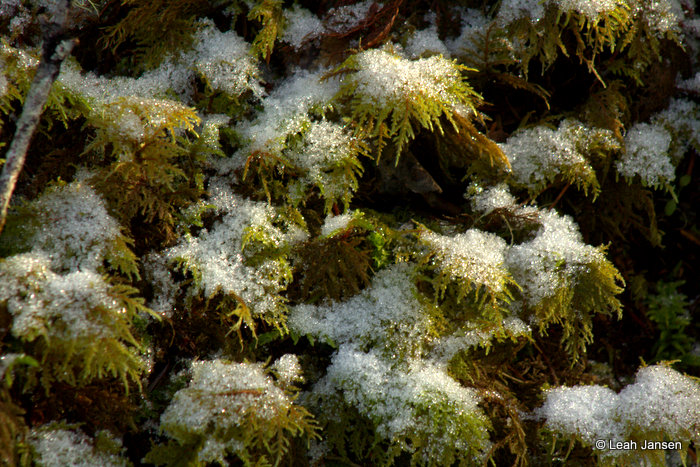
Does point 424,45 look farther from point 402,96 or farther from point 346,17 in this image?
point 402,96

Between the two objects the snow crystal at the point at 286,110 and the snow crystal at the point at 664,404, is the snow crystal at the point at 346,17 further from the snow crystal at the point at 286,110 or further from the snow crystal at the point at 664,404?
the snow crystal at the point at 664,404

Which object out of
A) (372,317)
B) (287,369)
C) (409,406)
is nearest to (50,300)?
(287,369)

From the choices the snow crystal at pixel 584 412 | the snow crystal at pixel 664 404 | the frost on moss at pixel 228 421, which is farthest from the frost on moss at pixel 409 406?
the snow crystal at pixel 664 404

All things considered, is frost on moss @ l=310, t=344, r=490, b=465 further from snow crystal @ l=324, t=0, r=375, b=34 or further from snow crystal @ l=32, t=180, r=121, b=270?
snow crystal @ l=324, t=0, r=375, b=34

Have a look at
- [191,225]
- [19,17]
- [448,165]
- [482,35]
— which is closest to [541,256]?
[448,165]

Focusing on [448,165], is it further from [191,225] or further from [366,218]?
[191,225]
